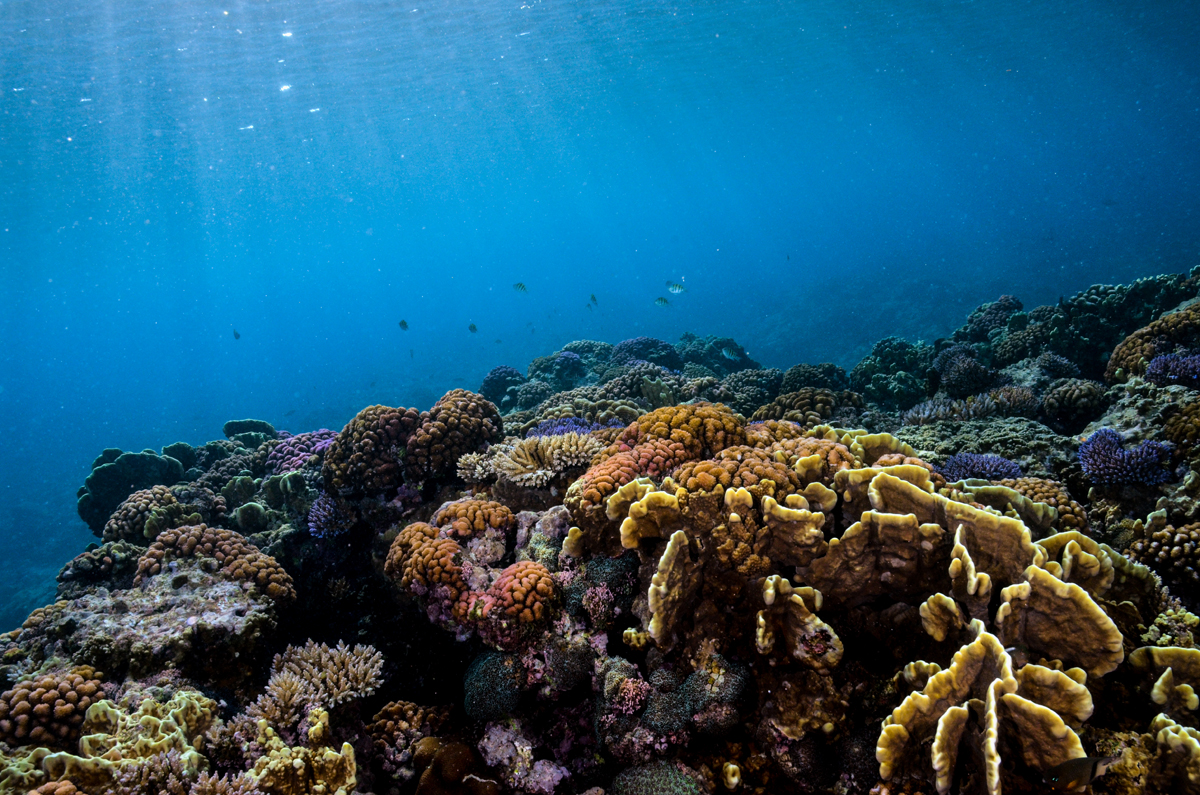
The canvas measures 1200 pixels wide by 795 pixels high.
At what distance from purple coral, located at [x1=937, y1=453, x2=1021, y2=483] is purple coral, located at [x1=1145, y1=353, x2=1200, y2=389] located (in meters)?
2.79

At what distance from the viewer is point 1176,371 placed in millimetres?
6605

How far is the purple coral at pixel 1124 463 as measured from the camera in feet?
16.3

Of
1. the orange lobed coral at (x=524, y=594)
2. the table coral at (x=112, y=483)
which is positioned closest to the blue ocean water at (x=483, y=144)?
the table coral at (x=112, y=483)

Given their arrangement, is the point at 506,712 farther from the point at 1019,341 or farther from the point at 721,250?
the point at 721,250

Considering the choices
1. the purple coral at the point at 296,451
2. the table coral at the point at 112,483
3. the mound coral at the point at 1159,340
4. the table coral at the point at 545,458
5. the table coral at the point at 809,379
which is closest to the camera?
the table coral at the point at 545,458

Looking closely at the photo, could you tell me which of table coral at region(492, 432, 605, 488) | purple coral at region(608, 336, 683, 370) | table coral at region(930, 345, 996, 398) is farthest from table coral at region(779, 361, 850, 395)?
table coral at region(492, 432, 605, 488)

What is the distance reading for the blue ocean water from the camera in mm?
26781

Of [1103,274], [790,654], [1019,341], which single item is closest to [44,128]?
[790,654]

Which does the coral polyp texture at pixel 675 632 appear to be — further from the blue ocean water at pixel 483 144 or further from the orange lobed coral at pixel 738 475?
the blue ocean water at pixel 483 144

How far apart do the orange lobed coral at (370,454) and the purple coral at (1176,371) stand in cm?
999

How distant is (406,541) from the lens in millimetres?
4941

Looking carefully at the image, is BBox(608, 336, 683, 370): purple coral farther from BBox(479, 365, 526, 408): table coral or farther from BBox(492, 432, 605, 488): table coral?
BBox(492, 432, 605, 488): table coral

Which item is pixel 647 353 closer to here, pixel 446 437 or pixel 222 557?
pixel 446 437

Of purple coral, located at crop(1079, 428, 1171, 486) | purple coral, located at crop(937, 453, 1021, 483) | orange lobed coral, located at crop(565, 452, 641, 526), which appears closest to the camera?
orange lobed coral, located at crop(565, 452, 641, 526)
